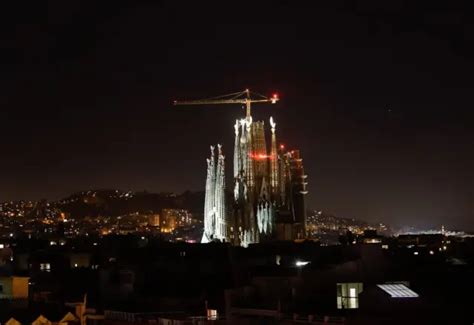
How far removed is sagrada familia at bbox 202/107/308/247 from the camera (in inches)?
4373

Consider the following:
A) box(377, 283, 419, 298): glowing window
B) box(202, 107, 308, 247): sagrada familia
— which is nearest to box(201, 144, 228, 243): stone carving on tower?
box(202, 107, 308, 247): sagrada familia

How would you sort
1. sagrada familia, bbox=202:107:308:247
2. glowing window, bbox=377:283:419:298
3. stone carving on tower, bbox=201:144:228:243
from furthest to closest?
stone carving on tower, bbox=201:144:228:243 → sagrada familia, bbox=202:107:308:247 → glowing window, bbox=377:283:419:298

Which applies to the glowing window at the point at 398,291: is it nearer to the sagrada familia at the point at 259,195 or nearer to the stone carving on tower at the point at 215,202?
the sagrada familia at the point at 259,195

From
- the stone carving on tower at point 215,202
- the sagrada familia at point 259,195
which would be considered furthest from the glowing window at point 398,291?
the stone carving on tower at point 215,202

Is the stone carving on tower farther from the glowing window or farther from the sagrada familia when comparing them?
the glowing window

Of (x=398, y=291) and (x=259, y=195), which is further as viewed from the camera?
(x=259, y=195)

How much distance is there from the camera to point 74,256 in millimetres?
81000

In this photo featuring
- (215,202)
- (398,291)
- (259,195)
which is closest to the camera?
(398,291)

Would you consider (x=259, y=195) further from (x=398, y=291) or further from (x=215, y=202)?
(x=398, y=291)

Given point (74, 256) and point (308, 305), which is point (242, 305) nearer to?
point (308, 305)

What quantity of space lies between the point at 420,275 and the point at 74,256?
47.5m

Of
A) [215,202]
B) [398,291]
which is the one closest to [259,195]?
Answer: [215,202]

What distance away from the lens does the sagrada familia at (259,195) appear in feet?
364

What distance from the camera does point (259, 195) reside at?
113625 millimetres
